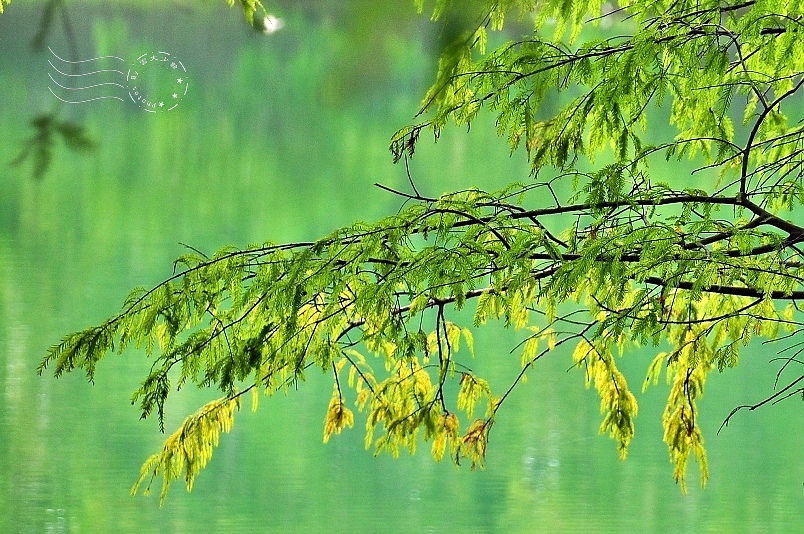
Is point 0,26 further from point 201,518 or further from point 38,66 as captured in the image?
point 201,518

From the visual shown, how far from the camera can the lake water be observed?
11.1 feet

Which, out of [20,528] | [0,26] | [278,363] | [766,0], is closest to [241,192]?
[0,26]

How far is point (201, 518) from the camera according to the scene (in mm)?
3324

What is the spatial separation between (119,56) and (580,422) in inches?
85.3
